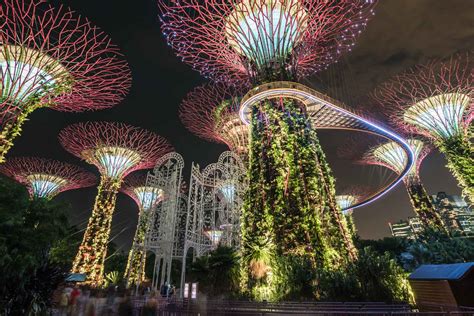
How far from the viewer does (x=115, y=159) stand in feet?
87.2

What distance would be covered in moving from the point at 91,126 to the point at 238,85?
48.6ft

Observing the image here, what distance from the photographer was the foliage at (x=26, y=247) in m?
6.41

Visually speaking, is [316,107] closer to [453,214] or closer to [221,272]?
[221,272]

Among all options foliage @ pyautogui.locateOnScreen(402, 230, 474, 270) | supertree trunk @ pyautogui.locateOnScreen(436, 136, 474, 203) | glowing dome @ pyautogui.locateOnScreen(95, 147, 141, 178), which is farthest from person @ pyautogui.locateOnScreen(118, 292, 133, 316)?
supertree trunk @ pyautogui.locateOnScreen(436, 136, 474, 203)

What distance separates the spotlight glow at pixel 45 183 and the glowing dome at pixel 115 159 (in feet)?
27.3

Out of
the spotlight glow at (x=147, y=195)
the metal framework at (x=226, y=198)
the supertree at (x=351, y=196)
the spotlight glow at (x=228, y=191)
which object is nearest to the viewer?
the spotlight glow at (x=147, y=195)

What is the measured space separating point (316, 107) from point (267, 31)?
5.86m

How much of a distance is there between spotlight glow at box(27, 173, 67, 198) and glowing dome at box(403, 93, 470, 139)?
37.3 meters

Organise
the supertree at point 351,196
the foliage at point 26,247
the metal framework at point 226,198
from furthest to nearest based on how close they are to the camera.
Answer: the supertree at point 351,196 → the metal framework at point 226,198 → the foliage at point 26,247

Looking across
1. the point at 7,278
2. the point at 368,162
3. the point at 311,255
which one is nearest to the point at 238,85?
the point at 311,255

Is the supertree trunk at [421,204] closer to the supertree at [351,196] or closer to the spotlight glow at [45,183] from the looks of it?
the supertree at [351,196]

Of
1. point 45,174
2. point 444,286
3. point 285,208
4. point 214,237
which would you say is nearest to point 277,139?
point 285,208

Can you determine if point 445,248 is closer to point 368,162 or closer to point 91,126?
point 368,162

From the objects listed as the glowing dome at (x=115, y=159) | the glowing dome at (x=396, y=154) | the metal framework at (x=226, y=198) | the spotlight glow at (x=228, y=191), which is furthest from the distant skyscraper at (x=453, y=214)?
the glowing dome at (x=115, y=159)
